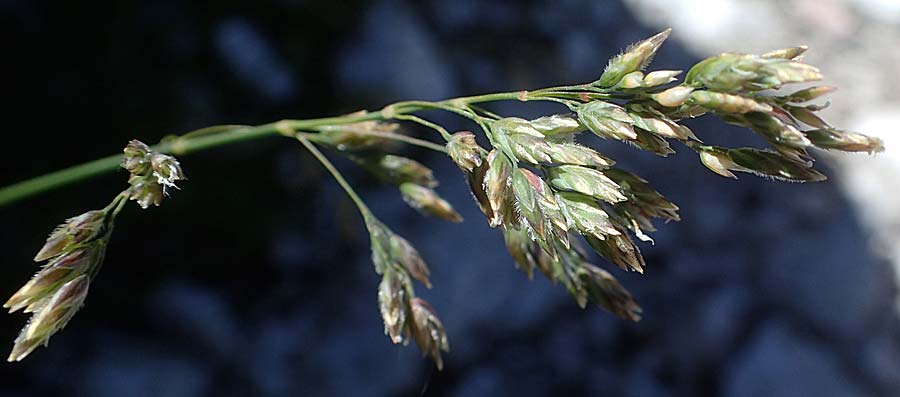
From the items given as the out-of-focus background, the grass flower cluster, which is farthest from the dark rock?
the grass flower cluster

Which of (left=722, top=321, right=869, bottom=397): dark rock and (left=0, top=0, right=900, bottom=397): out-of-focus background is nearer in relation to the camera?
(left=0, top=0, right=900, bottom=397): out-of-focus background

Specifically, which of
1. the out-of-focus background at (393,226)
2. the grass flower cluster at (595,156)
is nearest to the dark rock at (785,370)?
the out-of-focus background at (393,226)

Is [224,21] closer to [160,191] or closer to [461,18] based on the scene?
[461,18]

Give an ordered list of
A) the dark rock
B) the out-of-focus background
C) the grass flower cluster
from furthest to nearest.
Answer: the dark rock < the out-of-focus background < the grass flower cluster

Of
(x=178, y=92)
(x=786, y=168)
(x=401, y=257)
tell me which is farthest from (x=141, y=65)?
(x=786, y=168)

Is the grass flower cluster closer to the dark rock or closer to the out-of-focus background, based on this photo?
the out-of-focus background

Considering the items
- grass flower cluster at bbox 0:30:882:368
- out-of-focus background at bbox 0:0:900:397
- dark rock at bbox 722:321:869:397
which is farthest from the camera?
dark rock at bbox 722:321:869:397

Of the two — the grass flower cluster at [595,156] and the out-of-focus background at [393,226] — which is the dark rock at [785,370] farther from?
the grass flower cluster at [595,156]

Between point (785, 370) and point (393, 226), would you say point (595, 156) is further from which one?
point (785, 370)
